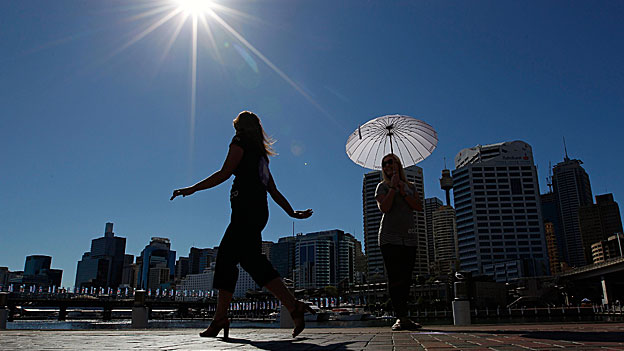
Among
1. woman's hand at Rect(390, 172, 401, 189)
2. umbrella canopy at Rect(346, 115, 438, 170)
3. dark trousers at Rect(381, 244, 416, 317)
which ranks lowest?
dark trousers at Rect(381, 244, 416, 317)

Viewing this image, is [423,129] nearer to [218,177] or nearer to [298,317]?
[218,177]

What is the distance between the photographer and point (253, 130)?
509cm

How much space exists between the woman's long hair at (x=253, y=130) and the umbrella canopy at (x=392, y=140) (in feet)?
11.1

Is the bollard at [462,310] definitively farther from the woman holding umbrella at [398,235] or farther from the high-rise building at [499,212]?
the high-rise building at [499,212]

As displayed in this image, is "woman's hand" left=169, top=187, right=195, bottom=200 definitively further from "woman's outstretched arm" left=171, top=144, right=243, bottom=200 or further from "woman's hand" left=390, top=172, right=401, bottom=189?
"woman's hand" left=390, top=172, right=401, bottom=189

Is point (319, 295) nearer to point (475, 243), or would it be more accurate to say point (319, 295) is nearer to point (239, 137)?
point (475, 243)

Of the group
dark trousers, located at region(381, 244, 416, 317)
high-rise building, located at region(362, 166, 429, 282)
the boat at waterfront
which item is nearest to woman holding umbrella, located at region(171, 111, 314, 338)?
dark trousers, located at region(381, 244, 416, 317)

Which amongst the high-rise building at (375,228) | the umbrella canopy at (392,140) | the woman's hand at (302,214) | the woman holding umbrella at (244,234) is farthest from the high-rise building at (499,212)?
the woman holding umbrella at (244,234)

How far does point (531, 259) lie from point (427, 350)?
13069 centimetres

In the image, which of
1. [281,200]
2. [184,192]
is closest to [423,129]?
[281,200]

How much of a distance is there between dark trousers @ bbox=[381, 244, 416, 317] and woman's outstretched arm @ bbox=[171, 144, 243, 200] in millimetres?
2737

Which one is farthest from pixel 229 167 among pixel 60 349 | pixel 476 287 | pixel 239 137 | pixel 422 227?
pixel 422 227

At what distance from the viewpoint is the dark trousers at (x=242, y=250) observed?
4.53m

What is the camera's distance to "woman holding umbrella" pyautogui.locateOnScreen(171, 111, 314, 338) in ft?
14.8
